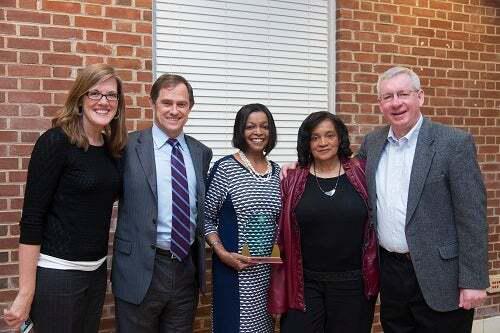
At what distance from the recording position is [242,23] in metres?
4.39

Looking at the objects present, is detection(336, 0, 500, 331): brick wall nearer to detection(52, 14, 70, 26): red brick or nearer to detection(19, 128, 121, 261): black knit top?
detection(52, 14, 70, 26): red brick

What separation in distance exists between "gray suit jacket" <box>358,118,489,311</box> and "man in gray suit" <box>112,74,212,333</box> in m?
1.20

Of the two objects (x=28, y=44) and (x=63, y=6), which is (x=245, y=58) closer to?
(x=63, y=6)

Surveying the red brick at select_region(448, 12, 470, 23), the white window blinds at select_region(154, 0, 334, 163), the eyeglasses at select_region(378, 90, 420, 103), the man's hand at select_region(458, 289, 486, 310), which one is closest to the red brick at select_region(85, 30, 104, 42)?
the white window blinds at select_region(154, 0, 334, 163)

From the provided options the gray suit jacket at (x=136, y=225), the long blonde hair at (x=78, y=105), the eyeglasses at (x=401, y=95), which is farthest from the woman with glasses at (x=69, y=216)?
the eyeglasses at (x=401, y=95)

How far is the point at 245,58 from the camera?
174 inches

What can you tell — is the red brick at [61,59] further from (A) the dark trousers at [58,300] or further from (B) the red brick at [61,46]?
(A) the dark trousers at [58,300]

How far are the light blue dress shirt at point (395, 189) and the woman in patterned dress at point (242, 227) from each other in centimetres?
61

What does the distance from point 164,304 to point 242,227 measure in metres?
0.62

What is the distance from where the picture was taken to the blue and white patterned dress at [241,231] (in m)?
3.30

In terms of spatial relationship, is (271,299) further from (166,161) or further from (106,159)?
(106,159)

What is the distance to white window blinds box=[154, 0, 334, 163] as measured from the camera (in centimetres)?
412

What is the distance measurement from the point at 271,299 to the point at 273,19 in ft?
7.57

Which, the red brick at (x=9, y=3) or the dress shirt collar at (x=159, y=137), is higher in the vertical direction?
the red brick at (x=9, y=3)
